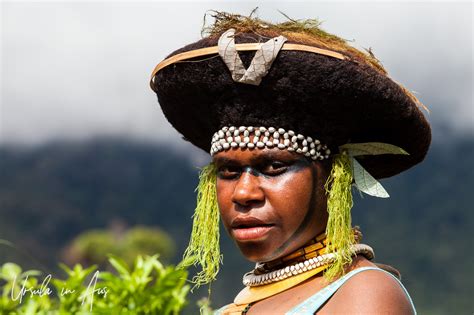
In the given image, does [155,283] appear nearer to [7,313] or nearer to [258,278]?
[7,313]

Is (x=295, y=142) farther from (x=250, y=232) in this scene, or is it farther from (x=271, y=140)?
(x=250, y=232)

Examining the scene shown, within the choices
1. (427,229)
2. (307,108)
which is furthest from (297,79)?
(427,229)

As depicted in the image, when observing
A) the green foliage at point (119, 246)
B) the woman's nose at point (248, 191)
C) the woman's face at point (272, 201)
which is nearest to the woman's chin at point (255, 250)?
the woman's face at point (272, 201)

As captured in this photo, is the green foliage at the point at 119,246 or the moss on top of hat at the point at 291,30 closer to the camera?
→ the moss on top of hat at the point at 291,30

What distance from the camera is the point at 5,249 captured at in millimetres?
3350

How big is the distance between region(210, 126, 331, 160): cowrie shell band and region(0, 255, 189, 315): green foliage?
2.95ft

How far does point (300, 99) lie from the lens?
3432 mm

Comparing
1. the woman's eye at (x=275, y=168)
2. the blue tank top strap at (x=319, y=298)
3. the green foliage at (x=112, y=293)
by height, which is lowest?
the blue tank top strap at (x=319, y=298)

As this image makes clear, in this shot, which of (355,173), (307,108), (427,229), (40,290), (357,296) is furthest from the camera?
(427,229)

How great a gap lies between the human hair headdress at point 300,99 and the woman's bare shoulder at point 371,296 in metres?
0.15

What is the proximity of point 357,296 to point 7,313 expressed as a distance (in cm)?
138

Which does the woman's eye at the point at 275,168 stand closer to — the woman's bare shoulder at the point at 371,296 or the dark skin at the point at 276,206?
the dark skin at the point at 276,206

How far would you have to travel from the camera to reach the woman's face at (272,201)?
11.4ft

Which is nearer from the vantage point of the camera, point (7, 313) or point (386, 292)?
point (7, 313)
